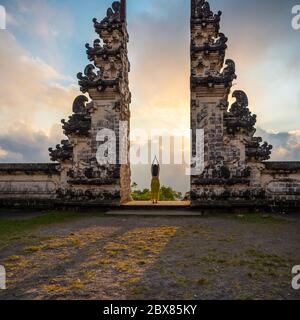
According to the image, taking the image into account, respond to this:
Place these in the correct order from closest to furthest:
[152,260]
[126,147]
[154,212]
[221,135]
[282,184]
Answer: [152,260], [154,212], [282,184], [221,135], [126,147]

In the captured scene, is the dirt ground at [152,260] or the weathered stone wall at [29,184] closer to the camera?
the dirt ground at [152,260]

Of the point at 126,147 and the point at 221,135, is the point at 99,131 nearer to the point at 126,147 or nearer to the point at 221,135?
the point at 126,147

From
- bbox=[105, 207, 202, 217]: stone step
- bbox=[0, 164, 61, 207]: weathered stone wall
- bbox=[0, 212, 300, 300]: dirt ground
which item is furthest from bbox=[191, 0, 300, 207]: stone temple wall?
bbox=[0, 164, 61, 207]: weathered stone wall

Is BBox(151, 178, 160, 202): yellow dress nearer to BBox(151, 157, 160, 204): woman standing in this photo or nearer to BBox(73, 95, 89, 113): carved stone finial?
BBox(151, 157, 160, 204): woman standing

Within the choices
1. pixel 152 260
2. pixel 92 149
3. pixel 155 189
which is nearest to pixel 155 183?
pixel 155 189

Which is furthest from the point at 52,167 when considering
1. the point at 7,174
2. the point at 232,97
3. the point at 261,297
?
the point at 261,297

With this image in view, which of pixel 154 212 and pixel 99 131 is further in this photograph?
pixel 99 131

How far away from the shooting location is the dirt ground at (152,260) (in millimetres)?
4332

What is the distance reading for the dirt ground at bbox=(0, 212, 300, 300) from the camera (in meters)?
4.33

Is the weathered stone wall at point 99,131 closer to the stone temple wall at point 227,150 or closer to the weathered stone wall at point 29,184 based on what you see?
the weathered stone wall at point 29,184

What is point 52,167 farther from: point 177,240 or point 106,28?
point 177,240

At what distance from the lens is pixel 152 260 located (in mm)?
5738

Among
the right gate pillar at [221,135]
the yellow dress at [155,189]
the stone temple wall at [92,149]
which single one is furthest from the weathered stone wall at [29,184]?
the right gate pillar at [221,135]
